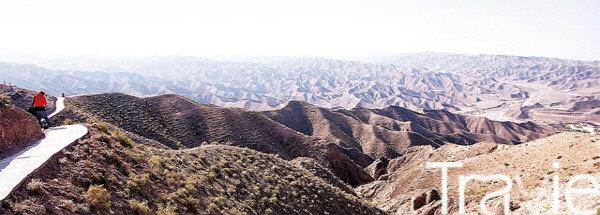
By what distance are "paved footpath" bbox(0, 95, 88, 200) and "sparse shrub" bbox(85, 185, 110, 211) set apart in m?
1.70

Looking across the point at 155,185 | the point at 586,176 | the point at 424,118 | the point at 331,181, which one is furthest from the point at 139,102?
the point at 424,118

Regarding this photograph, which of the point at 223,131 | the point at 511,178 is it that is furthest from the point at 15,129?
the point at 223,131

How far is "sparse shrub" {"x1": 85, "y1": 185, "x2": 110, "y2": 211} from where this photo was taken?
9.57 m

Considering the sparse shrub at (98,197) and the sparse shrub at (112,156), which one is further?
the sparse shrub at (112,156)

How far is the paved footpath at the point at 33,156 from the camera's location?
28.6ft

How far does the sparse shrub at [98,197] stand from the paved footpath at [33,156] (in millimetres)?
1703

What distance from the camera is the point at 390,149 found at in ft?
234

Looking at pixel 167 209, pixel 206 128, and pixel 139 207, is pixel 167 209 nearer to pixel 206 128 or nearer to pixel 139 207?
pixel 139 207

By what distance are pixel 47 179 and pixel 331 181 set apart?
91.0 ft

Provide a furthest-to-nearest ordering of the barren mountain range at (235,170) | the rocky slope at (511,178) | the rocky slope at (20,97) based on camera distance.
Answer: the rocky slope at (20,97) → the rocky slope at (511,178) → the barren mountain range at (235,170)

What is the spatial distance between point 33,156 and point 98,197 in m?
3.14

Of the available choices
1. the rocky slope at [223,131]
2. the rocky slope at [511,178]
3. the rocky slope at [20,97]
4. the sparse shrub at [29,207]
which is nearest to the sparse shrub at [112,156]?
the sparse shrub at [29,207]

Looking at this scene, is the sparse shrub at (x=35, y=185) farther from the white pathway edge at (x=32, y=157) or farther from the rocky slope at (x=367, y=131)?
the rocky slope at (x=367, y=131)

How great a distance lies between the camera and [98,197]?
9.73 m
